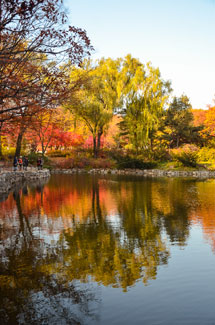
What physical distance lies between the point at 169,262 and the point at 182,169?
97.3 feet

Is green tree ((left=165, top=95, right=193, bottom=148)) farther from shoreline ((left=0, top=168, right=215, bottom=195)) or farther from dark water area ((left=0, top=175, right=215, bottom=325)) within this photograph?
dark water area ((left=0, top=175, right=215, bottom=325))

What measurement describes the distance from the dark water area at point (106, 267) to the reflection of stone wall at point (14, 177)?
6.44 m

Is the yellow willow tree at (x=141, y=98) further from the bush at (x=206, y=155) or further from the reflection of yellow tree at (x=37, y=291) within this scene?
the reflection of yellow tree at (x=37, y=291)

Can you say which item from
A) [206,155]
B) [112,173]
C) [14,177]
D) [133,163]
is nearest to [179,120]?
[206,155]

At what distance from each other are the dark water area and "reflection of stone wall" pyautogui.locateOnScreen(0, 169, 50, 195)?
6440 millimetres

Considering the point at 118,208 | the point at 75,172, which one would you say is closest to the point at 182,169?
the point at 75,172

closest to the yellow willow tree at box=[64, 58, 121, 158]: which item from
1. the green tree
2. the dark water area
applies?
the green tree

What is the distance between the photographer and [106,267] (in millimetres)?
6344

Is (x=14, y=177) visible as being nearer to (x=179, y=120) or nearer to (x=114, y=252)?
(x=114, y=252)

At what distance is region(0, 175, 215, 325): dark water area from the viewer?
4715 millimetres

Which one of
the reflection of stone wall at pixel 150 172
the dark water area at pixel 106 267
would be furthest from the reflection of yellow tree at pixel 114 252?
the reflection of stone wall at pixel 150 172

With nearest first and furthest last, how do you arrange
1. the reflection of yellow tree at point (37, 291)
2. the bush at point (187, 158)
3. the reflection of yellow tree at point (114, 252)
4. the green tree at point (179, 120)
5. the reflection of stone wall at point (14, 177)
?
the reflection of yellow tree at point (37, 291) < the reflection of yellow tree at point (114, 252) < the reflection of stone wall at point (14, 177) < the bush at point (187, 158) < the green tree at point (179, 120)

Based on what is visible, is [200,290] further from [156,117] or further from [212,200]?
[156,117]

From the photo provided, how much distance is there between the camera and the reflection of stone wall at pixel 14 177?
18.3 m
